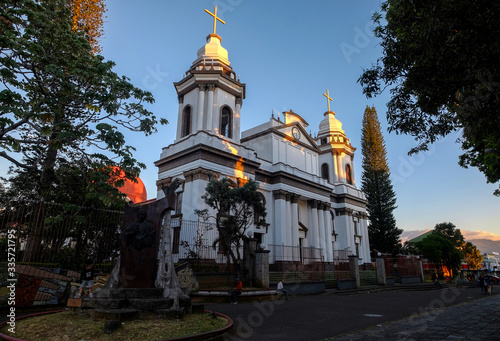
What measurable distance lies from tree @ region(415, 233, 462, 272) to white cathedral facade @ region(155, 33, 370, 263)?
6.09 meters

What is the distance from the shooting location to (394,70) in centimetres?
833

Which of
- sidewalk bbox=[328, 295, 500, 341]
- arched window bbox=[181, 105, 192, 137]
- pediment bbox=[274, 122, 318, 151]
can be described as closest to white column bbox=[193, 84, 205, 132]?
arched window bbox=[181, 105, 192, 137]

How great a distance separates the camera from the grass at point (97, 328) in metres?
5.11

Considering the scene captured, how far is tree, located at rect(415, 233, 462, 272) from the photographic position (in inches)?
1284

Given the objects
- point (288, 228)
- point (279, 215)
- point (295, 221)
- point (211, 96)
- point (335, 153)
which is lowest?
point (288, 228)

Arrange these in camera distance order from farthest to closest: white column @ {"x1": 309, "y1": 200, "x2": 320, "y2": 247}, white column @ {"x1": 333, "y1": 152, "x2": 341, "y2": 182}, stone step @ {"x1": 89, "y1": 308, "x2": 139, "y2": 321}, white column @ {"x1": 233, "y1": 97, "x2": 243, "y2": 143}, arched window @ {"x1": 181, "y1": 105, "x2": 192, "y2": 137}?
white column @ {"x1": 333, "y1": 152, "x2": 341, "y2": 182} → white column @ {"x1": 309, "y1": 200, "x2": 320, "y2": 247} → white column @ {"x1": 233, "y1": 97, "x2": 243, "y2": 143} → arched window @ {"x1": 181, "y1": 105, "x2": 192, "y2": 137} → stone step @ {"x1": 89, "y1": 308, "x2": 139, "y2": 321}

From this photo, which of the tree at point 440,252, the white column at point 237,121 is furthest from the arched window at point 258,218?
the tree at point 440,252

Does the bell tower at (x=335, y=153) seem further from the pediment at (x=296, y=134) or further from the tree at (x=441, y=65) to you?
the tree at (x=441, y=65)

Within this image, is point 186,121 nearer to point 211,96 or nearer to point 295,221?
point 211,96

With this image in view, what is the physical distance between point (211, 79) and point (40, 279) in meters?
18.1

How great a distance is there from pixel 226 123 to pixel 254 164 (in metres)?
4.05

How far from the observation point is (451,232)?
6700cm

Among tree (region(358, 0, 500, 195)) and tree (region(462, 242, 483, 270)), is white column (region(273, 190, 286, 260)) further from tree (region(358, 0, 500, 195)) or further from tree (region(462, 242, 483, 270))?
tree (region(462, 242, 483, 270))

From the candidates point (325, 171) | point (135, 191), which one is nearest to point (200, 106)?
point (135, 191)
